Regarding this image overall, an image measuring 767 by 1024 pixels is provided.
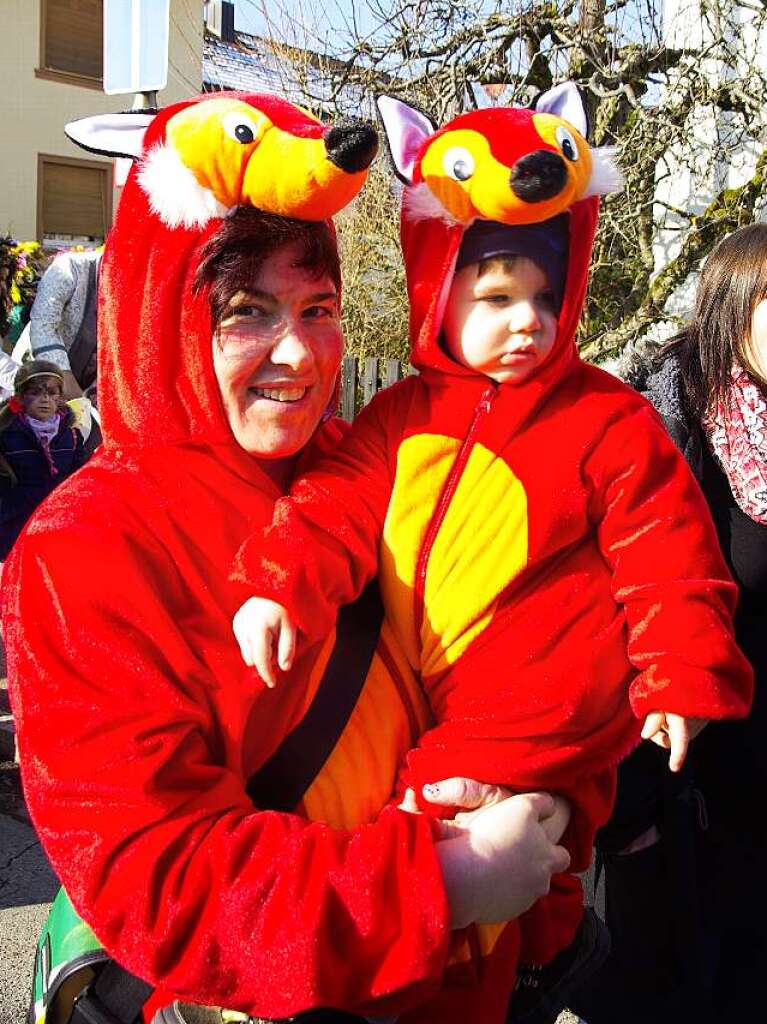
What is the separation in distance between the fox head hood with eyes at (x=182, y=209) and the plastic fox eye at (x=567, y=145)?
30cm

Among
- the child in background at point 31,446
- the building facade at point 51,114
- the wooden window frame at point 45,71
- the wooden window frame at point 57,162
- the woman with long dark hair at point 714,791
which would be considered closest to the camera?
the woman with long dark hair at point 714,791

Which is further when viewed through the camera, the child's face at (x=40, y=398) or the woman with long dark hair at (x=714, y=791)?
the child's face at (x=40, y=398)

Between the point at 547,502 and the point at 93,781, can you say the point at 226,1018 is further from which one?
the point at 547,502

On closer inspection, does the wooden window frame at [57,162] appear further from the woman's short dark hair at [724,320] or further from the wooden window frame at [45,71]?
the woman's short dark hair at [724,320]

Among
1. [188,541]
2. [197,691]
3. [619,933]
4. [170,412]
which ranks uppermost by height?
[170,412]

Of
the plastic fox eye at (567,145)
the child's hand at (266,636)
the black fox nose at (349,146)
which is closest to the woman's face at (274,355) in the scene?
the black fox nose at (349,146)

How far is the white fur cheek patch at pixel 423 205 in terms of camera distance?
61.7 inches

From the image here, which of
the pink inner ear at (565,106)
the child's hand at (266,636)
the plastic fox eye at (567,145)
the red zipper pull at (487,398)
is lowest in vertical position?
the child's hand at (266,636)

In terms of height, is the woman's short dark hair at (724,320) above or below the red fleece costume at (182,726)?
above

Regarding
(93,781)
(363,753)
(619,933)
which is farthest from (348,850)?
(619,933)

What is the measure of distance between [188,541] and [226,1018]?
61cm

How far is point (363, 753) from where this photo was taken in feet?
4.84

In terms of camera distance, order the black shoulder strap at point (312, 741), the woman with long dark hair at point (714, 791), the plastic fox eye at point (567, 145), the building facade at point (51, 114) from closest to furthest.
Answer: the black shoulder strap at point (312, 741), the plastic fox eye at point (567, 145), the woman with long dark hair at point (714, 791), the building facade at point (51, 114)

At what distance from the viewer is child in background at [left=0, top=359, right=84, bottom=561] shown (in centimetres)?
565
